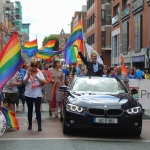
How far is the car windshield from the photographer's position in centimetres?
1091

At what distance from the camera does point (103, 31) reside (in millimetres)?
64750

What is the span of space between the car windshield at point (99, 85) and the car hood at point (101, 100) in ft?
1.81

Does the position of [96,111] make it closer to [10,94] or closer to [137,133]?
[137,133]

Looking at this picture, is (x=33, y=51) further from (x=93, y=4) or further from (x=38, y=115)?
(x=93, y=4)

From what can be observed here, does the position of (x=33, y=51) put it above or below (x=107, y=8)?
below

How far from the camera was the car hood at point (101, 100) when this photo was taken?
377 inches

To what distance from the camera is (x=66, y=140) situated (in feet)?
30.2

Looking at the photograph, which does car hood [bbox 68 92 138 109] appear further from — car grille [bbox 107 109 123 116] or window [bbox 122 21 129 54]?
window [bbox 122 21 129 54]

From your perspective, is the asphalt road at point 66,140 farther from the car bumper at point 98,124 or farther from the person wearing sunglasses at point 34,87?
the person wearing sunglasses at point 34,87

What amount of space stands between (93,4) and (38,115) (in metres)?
A: 60.7

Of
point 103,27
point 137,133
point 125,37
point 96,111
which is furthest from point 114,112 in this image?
point 103,27

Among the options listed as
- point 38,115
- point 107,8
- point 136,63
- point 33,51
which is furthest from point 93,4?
point 38,115

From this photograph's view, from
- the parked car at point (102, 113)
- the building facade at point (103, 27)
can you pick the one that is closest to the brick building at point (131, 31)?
the building facade at point (103, 27)

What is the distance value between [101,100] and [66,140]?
1285 mm
